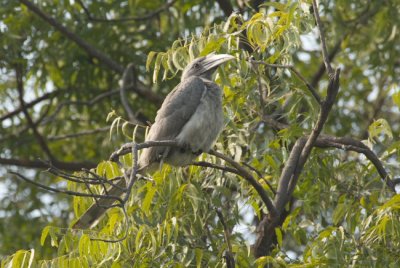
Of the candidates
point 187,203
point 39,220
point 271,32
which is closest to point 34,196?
point 39,220

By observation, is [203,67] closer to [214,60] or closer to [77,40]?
[214,60]

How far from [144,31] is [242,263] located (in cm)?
505

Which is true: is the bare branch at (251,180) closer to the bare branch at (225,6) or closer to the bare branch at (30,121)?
the bare branch at (225,6)

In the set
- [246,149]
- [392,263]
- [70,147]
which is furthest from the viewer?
[70,147]

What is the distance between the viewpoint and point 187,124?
6.37 metres

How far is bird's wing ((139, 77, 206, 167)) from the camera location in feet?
21.1

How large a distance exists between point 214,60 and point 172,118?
56 centimetres

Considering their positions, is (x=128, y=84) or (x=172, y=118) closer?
(x=172, y=118)

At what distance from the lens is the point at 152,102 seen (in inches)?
409

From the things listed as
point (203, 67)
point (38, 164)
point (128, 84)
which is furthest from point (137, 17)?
point (203, 67)

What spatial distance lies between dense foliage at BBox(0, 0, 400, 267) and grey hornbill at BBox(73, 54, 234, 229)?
123 millimetres

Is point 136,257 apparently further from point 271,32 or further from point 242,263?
point 271,32

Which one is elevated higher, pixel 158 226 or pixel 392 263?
pixel 158 226

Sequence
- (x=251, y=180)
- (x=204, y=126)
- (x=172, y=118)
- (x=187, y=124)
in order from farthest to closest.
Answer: (x=172, y=118) < (x=187, y=124) < (x=204, y=126) < (x=251, y=180)
